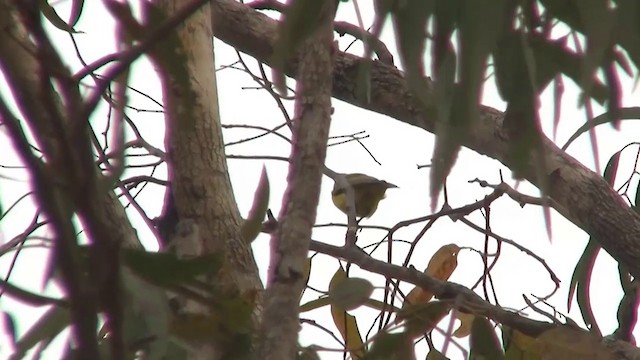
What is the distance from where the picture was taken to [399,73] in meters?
1.07

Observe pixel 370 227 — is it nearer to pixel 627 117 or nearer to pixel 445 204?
pixel 445 204

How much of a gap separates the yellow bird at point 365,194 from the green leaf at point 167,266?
1.76 feet

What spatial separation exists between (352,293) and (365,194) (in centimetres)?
38

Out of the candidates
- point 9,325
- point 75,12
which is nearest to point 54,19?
point 75,12

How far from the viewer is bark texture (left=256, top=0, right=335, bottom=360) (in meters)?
0.59

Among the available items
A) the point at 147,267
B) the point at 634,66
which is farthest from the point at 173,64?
the point at 634,66

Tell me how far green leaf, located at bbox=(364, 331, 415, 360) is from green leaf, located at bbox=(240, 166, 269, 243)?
5.0 inches

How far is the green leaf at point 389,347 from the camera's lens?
0.74 m

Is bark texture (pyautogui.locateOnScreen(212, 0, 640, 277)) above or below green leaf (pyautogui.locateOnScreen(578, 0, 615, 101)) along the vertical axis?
above

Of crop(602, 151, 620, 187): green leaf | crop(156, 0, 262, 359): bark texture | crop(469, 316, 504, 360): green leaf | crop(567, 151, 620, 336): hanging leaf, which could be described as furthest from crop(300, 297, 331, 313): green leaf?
crop(602, 151, 620, 187): green leaf

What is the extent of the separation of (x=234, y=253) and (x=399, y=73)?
1.25ft

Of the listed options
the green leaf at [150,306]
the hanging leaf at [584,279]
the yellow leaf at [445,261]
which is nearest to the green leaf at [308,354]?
the green leaf at [150,306]

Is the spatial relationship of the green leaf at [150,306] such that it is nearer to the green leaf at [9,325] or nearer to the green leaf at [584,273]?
the green leaf at [9,325]

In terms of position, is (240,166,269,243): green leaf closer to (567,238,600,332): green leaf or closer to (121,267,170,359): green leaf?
(121,267,170,359): green leaf
